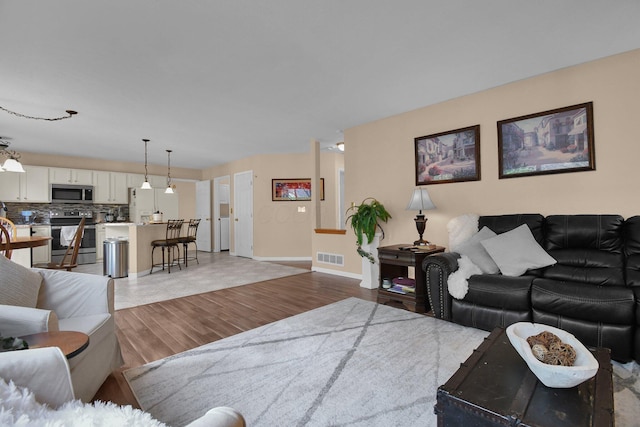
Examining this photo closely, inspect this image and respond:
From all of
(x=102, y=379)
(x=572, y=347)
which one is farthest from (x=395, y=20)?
(x=102, y=379)

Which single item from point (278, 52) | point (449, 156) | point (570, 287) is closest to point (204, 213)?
point (278, 52)

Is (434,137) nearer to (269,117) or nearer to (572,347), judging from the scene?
(269,117)

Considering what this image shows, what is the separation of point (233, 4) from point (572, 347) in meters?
2.76

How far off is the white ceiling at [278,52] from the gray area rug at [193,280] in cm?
250

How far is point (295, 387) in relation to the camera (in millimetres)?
1823

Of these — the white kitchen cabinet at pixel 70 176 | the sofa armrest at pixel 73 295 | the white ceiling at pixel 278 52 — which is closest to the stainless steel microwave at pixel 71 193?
the white kitchen cabinet at pixel 70 176

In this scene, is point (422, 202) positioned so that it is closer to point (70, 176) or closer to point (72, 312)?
point (72, 312)

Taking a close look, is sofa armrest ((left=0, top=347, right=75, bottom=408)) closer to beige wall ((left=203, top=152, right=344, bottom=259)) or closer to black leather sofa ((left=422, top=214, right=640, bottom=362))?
black leather sofa ((left=422, top=214, right=640, bottom=362))

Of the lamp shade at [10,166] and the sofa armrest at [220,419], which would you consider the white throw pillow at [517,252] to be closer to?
the sofa armrest at [220,419]

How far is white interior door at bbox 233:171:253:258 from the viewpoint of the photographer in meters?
7.21

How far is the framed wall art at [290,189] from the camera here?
A: 697cm

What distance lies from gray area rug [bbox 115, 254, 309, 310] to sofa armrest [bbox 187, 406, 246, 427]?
348 centimetres

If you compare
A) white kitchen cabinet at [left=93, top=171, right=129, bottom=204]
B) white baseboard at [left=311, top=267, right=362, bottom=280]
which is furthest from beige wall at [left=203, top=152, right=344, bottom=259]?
white kitchen cabinet at [left=93, top=171, right=129, bottom=204]

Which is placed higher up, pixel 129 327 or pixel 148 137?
pixel 148 137
